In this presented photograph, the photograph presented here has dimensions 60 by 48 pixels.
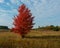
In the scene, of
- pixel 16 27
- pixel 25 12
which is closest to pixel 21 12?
pixel 25 12

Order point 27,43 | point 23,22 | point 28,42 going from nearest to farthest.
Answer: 1. point 27,43
2. point 28,42
3. point 23,22

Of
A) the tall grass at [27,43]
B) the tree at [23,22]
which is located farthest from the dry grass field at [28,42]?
the tree at [23,22]

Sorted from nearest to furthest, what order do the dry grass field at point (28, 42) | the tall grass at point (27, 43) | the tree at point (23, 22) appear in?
the tall grass at point (27, 43) → the dry grass field at point (28, 42) → the tree at point (23, 22)

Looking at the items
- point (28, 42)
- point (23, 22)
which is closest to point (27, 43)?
point (28, 42)

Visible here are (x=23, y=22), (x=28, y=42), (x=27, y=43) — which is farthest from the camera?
(x=23, y=22)

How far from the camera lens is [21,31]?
44.0 metres

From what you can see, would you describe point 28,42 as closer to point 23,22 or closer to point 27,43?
point 27,43

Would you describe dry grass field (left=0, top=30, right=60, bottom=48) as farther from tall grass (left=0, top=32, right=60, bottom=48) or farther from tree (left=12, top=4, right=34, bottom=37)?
tree (left=12, top=4, right=34, bottom=37)

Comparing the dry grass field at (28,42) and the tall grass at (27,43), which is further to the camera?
the dry grass field at (28,42)

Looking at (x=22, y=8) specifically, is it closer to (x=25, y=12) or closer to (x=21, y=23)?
(x=25, y=12)

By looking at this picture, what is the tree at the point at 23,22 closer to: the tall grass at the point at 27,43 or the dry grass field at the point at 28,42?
the dry grass field at the point at 28,42

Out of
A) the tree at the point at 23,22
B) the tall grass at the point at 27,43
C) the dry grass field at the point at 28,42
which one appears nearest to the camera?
the tall grass at the point at 27,43

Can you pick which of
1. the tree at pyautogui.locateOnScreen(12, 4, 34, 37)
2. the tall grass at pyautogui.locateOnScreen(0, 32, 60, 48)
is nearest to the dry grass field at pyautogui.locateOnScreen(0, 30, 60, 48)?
the tall grass at pyautogui.locateOnScreen(0, 32, 60, 48)

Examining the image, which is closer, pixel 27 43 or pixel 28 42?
pixel 27 43
